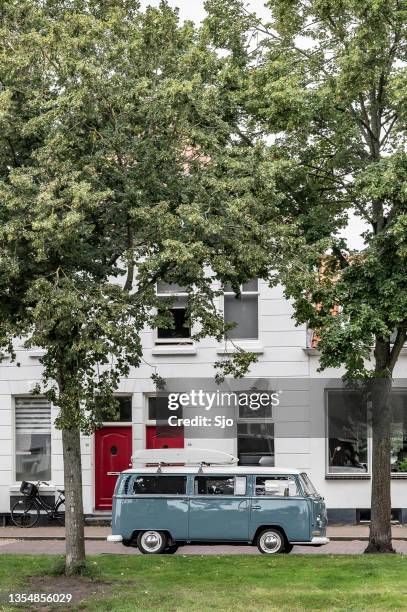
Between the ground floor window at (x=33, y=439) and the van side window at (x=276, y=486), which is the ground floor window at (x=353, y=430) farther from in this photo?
the ground floor window at (x=33, y=439)

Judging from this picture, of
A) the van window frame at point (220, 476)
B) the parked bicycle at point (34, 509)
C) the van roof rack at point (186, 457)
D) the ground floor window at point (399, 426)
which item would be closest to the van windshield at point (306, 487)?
the van window frame at point (220, 476)

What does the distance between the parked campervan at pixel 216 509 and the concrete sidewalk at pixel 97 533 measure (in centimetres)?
382

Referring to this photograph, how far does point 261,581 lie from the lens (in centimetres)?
1645

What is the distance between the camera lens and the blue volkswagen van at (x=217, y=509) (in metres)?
21.0

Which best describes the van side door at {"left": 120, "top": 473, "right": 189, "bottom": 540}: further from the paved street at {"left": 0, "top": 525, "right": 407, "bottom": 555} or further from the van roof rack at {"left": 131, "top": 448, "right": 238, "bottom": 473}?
the van roof rack at {"left": 131, "top": 448, "right": 238, "bottom": 473}

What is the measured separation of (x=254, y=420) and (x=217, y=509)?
721cm

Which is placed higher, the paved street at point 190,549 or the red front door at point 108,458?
the red front door at point 108,458

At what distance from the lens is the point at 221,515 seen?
21.1 meters

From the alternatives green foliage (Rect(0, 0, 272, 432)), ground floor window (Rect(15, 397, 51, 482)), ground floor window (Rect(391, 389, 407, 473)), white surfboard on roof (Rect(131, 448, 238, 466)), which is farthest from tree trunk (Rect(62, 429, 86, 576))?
ground floor window (Rect(391, 389, 407, 473))

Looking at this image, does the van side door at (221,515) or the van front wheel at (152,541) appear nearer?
the van side door at (221,515)

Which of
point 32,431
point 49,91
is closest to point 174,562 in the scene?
point 49,91

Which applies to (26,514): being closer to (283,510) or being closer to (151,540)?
(151,540)

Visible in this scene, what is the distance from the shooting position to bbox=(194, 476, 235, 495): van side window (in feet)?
69.9

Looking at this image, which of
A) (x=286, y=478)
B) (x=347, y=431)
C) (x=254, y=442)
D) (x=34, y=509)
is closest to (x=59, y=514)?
(x=34, y=509)
